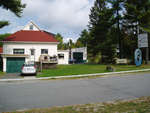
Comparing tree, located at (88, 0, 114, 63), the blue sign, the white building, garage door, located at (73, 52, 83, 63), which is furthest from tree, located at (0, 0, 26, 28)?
garage door, located at (73, 52, 83, 63)

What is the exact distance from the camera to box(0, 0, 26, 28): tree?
23.2 m

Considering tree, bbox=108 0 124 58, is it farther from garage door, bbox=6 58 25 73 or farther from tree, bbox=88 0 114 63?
garage door, bbox=6 58 25 73

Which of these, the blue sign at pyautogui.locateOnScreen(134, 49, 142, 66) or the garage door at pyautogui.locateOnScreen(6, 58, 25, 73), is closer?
the blue sign at pyautogui.locateOnScreen(134, 49, 142, 66)

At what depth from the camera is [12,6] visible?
23.8m

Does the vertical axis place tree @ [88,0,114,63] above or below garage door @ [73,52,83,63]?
above

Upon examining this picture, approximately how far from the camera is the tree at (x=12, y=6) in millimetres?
23250

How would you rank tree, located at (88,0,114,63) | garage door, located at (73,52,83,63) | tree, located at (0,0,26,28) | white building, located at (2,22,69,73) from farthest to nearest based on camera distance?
garage door, located at (73,52,83,63), tree, located at (88,0,114,63), white building, located at (2,22,69,73), tree, located at (0,0,26,28)

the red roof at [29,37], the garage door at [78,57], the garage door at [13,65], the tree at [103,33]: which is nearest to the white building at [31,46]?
the red roof at [29,37]

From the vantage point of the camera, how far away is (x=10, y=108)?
6.23 meters

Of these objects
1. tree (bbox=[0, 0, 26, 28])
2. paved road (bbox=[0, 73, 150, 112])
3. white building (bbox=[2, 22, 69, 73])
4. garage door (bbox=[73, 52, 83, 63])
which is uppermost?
tree (bbox=[0, 0, 26, 28])

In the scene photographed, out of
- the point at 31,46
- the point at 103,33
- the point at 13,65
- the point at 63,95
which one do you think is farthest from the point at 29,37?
the point at 63,95

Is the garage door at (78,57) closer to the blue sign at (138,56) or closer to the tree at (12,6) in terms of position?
the blue sign at (138,56)

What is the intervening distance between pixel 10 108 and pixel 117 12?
1273 inches

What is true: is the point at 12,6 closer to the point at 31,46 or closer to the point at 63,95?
the point at 31,46
